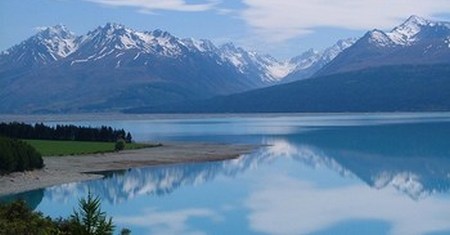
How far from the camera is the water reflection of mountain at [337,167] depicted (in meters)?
47.7

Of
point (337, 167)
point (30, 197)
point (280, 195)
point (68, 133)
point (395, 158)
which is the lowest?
point (30, 197)

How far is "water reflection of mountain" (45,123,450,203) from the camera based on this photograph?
47688 mm

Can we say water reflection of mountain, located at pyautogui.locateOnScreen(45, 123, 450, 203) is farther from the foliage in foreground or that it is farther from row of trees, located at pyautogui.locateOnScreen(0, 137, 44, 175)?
the foliage in foreground

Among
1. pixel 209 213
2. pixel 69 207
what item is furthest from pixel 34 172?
pixel 209 213

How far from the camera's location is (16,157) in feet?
163

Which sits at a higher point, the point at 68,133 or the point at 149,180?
the point at 68,133

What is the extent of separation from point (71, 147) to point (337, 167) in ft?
90.6

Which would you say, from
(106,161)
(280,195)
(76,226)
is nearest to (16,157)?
(106,161)

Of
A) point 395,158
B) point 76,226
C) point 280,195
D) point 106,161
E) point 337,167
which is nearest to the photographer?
point 76,226

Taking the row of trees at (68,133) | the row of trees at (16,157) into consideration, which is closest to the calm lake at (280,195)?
the row of trees at (16,157)

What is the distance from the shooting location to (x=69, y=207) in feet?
131

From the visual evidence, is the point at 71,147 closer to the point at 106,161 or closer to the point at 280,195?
the point at 106,161

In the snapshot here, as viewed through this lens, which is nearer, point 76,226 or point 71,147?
point 76,226

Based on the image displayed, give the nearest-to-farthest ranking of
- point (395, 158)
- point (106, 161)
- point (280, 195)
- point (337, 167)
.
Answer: point (280, 195)
point (106, 161)
point (337, 167)
point (395, 158)
